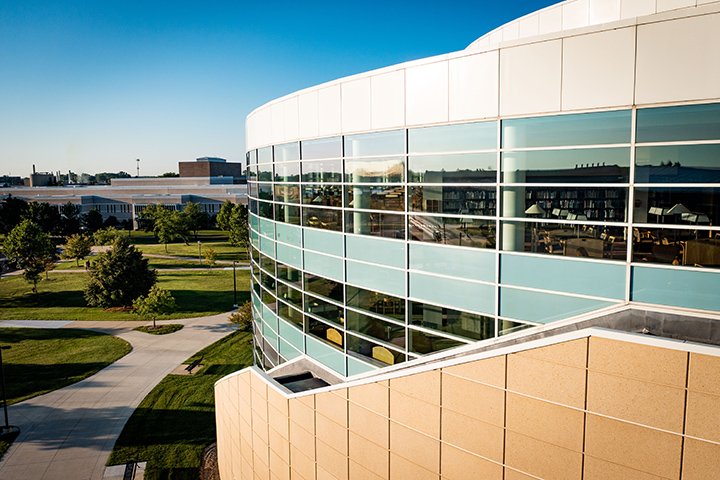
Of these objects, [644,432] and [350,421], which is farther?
[350,421]

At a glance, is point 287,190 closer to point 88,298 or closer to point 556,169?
point 556,169

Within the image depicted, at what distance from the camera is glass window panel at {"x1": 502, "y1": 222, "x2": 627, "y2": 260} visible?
915cm

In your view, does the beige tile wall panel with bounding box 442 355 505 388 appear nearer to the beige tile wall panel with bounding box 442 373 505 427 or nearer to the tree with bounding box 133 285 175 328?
the beige tile wall panel with bounding box 442 373 505 427

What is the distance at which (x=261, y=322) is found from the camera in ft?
69.5

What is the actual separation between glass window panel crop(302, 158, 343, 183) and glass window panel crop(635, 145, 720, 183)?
739 cm

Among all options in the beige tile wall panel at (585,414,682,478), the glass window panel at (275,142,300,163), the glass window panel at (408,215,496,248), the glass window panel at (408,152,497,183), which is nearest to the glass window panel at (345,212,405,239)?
the glass window panel at (408,215,496,248)

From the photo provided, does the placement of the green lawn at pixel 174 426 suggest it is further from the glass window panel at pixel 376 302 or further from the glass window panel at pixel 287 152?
the glass window panel at pixel 287 152

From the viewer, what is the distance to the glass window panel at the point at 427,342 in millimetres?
11734

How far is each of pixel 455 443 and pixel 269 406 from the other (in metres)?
6.36

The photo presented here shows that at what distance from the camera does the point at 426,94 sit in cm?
1139

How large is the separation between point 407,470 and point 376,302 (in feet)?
13.7

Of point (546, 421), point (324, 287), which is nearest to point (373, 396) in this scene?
Result: point (546, 421)

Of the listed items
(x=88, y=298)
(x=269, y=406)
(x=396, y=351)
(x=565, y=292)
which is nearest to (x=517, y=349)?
(x=565, y=292)

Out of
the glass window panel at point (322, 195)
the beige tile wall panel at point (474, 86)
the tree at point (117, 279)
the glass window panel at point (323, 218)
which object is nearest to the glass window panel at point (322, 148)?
the glass window panel at point (322, 195)
